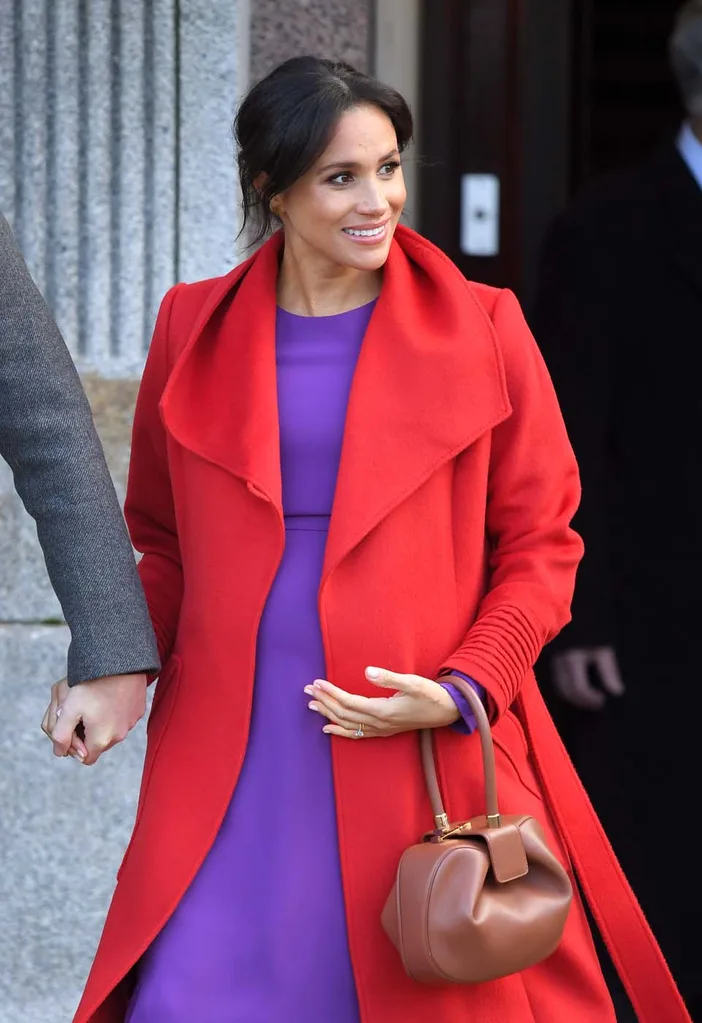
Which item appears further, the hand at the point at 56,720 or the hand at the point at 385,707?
the hand at the point at 56,720

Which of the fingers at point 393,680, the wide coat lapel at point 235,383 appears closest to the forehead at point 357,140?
the wide coat lapel at point 235,383

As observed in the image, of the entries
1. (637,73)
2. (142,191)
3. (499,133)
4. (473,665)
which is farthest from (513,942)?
(637,73)

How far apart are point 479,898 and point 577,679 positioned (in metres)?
1.63

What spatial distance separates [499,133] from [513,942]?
106 inches

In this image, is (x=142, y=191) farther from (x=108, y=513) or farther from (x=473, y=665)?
(x=473, y=665)

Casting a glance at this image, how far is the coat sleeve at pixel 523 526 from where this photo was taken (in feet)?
8.74

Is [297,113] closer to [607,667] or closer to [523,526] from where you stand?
[523,526]

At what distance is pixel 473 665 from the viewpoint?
2.62 metres

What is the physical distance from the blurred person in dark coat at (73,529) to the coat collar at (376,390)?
0.56ft

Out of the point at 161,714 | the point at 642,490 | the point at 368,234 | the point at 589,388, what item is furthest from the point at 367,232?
the point at 642,490

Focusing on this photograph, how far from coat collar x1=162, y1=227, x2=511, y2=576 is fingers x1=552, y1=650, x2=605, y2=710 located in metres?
1.38

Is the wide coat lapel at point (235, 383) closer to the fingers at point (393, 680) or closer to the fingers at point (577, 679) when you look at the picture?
the fingers at point (393, 680)

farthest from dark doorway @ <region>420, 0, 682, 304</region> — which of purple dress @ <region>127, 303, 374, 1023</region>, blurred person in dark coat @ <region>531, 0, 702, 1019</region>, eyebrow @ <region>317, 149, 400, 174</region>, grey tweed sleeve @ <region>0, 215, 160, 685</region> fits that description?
grey tweed sleeve @ <region>0, 215, 160, 685</region>

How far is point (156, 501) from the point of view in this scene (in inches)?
119
